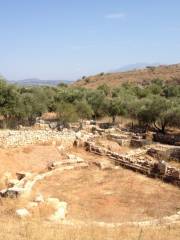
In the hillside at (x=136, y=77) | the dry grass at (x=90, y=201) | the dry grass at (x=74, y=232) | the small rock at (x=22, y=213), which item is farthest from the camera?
the hillside at (x=136, y=77)

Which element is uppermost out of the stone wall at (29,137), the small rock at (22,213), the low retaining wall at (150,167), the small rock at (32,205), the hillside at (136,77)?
the hillside at (136,77)

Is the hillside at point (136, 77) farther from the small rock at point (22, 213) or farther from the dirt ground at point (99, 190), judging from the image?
the small rock at point (22, 213)

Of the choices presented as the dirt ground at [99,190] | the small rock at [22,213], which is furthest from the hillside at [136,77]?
the small rock at [22,213]

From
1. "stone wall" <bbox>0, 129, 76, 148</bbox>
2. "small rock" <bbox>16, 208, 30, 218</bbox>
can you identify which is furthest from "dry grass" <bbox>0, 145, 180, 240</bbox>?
"stone wall" <bbox>0, 129, 76, 148</bbox>

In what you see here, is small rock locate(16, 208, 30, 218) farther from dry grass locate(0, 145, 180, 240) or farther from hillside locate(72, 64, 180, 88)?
hillside locate(72, 64, 180, 88)

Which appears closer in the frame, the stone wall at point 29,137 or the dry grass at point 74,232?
the dry grass at point 74,232

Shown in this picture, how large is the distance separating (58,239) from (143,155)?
16047 millimetres

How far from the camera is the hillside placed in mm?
84812

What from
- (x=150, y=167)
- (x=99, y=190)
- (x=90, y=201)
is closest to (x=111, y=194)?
(x=99, y=190)

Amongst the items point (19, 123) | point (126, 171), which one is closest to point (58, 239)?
point (126, 171)

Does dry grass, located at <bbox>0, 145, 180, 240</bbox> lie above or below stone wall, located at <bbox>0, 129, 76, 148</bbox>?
below

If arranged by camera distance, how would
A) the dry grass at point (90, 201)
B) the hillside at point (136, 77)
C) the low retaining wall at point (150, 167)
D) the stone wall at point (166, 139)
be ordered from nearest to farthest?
the dry grass at point (90, 201)
the low retaining wall at point (150, 167)
the stone wall at point (166, 139)
the hillside at point (136, 77)

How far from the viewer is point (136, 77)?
89875 mm

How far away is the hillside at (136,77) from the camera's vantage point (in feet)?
278
